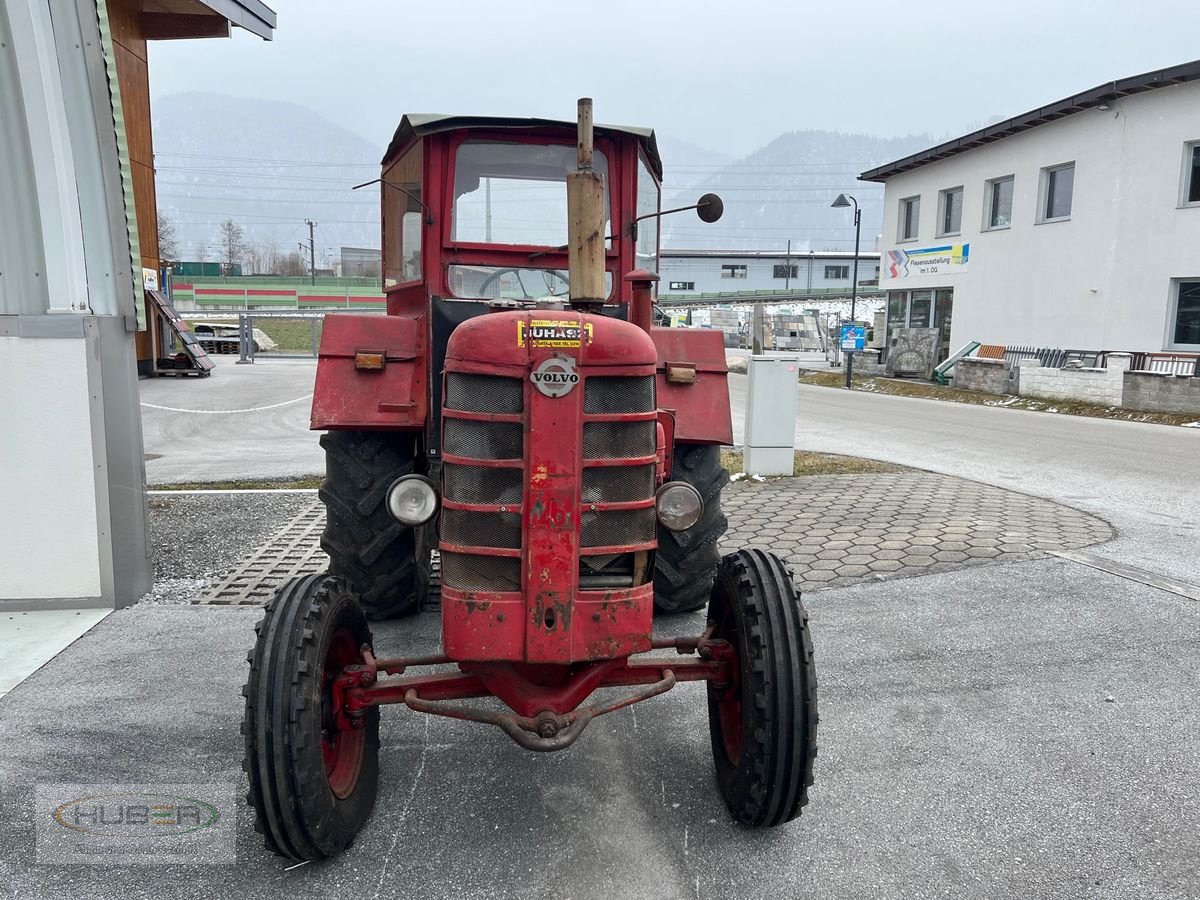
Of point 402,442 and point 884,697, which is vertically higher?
point 402,442

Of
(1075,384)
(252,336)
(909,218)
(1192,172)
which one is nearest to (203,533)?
(1075,384)

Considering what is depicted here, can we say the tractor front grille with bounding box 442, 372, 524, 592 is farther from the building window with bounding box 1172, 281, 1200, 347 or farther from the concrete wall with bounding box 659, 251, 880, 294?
the concrete wall with bounding box 659, 251, 880, 294

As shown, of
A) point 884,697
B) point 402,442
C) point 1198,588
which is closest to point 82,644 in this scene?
point 402,442

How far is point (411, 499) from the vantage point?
2.77 meters

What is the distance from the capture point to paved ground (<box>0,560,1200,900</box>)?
252 centimetres

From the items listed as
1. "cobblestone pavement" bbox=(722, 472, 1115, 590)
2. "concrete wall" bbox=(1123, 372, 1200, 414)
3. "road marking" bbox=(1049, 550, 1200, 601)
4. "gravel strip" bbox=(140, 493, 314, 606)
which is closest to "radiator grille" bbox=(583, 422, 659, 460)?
"cobblestone pavement" bbox=(722, 472, 1115, 590)

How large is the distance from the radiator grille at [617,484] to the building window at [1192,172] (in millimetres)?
16751

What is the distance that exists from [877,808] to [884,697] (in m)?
0.88

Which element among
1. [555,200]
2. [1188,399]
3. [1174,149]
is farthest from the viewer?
[1174,149]

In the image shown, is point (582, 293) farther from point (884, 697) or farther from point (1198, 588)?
point (1198, 588)

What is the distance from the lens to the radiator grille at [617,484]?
2582mm

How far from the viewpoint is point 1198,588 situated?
4.90 m

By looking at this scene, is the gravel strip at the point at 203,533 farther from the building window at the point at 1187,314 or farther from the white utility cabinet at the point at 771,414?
the building window at the point at 1187,314

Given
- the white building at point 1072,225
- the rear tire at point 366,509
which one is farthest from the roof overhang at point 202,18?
the white building at point 1072,225
